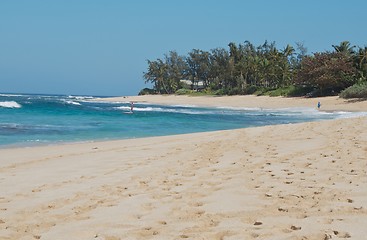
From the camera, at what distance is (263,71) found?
73125 mm

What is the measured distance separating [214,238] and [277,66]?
226 feet

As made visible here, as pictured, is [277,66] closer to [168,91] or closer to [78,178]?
[168,91]

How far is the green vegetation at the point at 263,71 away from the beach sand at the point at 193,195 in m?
39.6

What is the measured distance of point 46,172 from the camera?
793cm

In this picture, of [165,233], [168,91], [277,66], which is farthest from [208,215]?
[168,91]

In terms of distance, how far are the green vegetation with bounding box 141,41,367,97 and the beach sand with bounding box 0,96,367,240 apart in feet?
130

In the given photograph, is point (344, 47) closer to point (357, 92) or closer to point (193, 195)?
point (357, 92)

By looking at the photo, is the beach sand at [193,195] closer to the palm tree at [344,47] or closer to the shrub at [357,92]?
the shrub at [357,92]

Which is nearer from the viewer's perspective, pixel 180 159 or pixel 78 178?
pixel 78 178

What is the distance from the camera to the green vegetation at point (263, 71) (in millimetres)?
53312

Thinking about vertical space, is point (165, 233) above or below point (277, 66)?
below

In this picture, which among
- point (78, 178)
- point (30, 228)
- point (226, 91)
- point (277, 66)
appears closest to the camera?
point (30, 228)

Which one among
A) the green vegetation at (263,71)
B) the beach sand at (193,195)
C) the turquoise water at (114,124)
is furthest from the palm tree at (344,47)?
the beach sand at (193,195)

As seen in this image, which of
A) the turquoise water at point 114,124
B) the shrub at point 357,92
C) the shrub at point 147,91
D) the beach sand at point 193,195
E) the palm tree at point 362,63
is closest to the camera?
the beach sand at point 193,195
